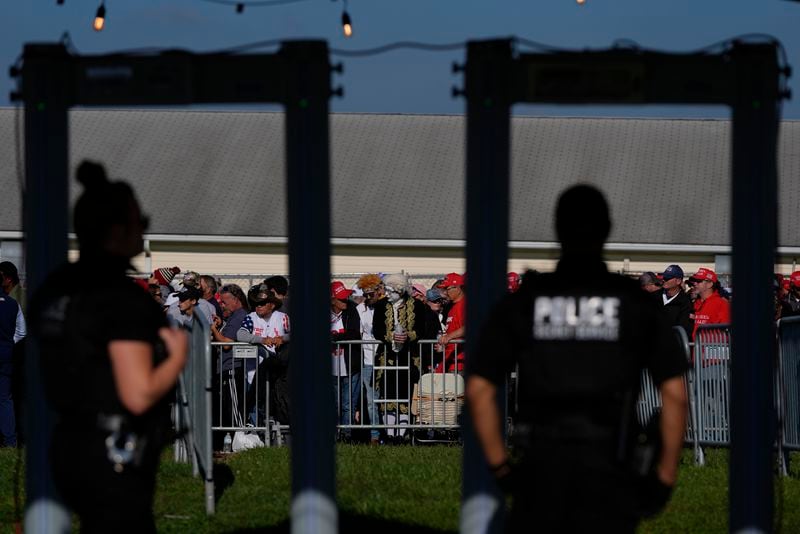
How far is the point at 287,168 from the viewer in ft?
21.2

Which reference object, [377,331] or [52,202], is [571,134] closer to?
[377,331]

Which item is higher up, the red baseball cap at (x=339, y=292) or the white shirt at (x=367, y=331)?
the red baseball cap at (x=339, y=292)

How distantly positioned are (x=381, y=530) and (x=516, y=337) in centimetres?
459

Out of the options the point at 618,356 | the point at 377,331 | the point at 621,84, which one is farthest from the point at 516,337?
the point at 377,331

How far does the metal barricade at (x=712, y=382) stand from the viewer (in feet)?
46.0

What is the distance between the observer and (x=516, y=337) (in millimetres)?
5180

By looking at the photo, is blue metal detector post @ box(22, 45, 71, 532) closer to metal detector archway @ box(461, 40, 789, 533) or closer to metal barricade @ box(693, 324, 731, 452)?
metal detector archway @ box(461, 40, 789, 533)

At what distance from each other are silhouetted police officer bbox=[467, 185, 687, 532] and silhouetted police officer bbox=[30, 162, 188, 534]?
1.12 meters

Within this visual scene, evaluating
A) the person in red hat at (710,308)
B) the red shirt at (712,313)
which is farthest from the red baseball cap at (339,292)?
the red shirt at (712,313)

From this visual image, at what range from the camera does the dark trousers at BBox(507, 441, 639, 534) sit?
501 centimetres

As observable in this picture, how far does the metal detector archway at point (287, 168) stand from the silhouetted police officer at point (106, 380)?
115 centimetres

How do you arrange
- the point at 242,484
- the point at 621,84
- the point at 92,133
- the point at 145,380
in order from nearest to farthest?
the point at 145,380
the point at 621,84
the point at 242,484
the point at 92,133

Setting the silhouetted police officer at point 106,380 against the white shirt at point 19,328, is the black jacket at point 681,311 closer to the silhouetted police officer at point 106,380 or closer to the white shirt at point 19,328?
the white shirt at point 19,328

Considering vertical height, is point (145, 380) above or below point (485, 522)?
above
